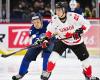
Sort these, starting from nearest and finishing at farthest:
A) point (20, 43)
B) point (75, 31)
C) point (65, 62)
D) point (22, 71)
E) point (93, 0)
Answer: point (75, 31) → point (22, 71) → point (65, 62) → point (20, 43) → point (93, 0)

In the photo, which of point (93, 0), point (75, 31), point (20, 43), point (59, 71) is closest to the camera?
point (75, 31)

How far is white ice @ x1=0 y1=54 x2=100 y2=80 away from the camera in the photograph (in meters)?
7.53

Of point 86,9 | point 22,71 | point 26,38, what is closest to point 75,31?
point 22,71

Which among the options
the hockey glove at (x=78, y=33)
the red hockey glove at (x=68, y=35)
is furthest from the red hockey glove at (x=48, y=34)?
the hockey glove at (x=78, y=33)

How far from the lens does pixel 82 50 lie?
6.47 m

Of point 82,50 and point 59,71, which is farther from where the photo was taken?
point 59,71

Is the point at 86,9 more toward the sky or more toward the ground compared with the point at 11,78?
more toward the sky

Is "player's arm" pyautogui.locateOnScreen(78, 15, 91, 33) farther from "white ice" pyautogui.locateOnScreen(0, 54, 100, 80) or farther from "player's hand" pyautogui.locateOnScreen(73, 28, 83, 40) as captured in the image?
"white ice" pyautogui.locateOnScreen(0, 54, 100, 80)

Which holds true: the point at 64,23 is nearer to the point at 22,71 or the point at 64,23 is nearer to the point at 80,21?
the point at 80,21

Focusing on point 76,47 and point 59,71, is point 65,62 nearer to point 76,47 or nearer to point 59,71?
point 59,71

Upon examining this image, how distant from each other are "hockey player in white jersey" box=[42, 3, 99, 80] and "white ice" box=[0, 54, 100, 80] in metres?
0.94

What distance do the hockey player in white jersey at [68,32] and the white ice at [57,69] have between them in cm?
94

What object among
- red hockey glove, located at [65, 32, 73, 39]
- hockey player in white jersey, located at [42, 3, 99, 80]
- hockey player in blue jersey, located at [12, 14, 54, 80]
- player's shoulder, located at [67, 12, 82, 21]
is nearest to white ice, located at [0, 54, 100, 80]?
hockey player in blue jersey, located at [12, 14, 54, 80]

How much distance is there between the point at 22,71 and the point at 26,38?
14.1 ft
